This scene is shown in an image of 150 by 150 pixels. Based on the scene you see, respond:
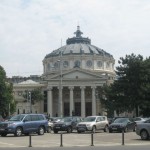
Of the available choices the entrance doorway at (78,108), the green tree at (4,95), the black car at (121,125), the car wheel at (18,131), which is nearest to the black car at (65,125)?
the black car at (121,125)

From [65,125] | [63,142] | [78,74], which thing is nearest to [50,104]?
[78,74]

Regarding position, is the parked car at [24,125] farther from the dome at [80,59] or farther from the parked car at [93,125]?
the dome at [80,59]

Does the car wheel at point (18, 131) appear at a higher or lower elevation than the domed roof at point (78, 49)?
lower

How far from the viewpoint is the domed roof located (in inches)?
5610

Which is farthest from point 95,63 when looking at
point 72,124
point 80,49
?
point 72,124

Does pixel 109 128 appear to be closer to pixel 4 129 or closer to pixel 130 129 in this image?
pixel 130 129

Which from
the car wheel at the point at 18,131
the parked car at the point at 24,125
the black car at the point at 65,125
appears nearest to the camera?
the parked car at the point at 24,125

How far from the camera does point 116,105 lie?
74375 mm

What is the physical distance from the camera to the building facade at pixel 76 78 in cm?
12600

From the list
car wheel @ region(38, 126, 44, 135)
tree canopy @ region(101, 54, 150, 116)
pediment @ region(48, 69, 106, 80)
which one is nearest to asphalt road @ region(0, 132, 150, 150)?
car wheel @ region(38, 126, 44, 135)

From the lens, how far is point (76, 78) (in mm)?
126188

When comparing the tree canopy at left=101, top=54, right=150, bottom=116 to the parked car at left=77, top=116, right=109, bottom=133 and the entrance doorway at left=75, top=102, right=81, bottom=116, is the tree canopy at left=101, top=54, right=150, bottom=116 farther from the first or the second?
the entrance doorway at left=75, top=102, right=81, bottom=116

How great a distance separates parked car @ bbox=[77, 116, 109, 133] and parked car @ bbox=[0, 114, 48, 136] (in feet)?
14.5

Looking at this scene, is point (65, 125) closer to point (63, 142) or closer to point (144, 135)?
point (144, 135)
